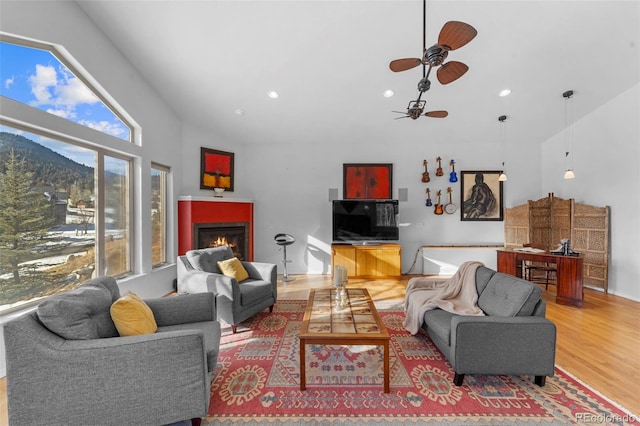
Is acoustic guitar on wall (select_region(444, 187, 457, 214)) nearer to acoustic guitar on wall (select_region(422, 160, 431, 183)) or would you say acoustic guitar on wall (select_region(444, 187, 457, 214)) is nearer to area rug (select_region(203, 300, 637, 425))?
acoustic guitar on wall (select_region(422, 160, 431, 183))

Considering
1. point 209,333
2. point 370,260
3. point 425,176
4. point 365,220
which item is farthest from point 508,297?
point 425,176

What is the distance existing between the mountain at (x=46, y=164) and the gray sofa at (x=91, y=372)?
5.94ft

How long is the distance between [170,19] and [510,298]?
4.37 m

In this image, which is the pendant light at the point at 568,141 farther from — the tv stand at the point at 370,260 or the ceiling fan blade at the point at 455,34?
the ceiling fan blade at the point at 455,34

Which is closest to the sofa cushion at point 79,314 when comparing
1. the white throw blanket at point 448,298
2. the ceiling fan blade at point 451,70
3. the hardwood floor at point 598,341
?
the hardwood floor at point 598,341

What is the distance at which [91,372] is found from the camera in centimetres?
149

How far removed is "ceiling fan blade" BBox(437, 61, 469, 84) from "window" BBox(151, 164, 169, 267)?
4.33 m

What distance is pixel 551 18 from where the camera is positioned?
2.97 meters

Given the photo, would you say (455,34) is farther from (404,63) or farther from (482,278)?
(482,278)

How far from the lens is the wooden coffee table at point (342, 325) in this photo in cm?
203

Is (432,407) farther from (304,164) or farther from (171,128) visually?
(171,128)

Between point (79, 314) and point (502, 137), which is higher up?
point (502, 137)

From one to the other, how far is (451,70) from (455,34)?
1.66ft

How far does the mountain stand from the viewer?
2.39 metres
